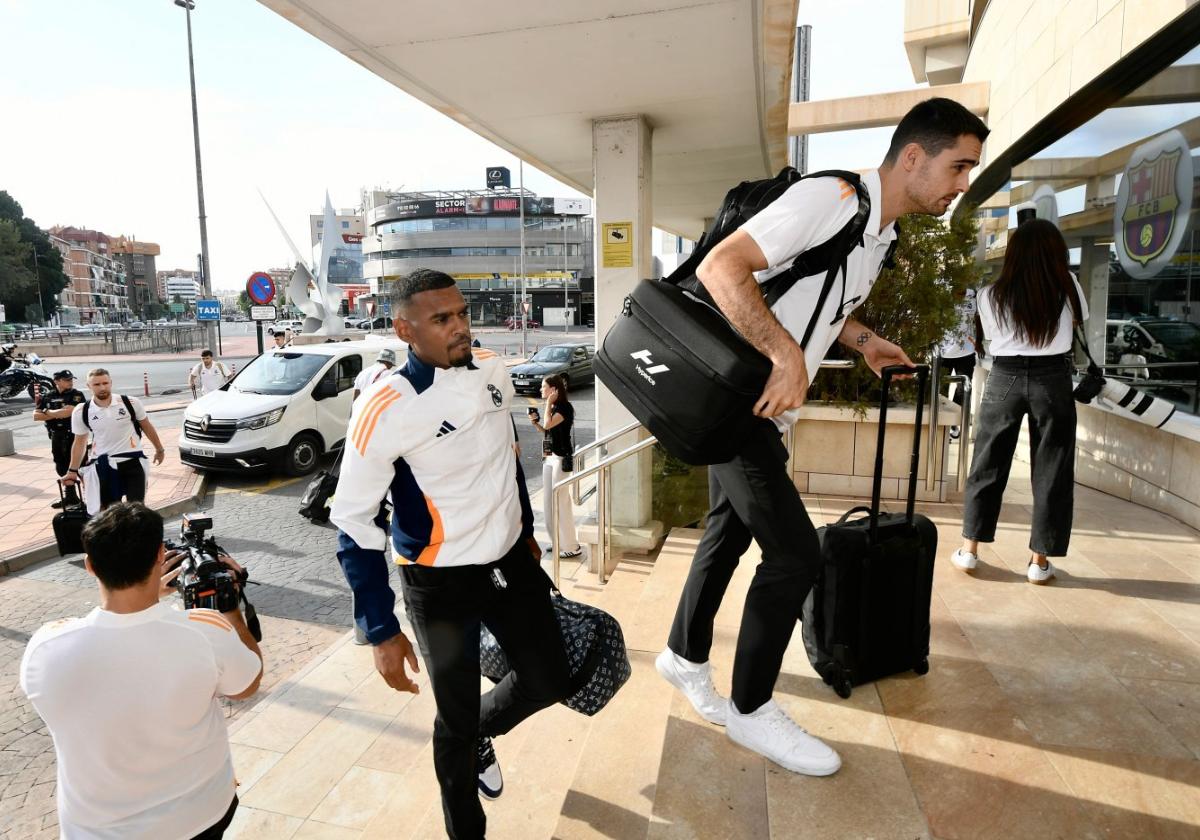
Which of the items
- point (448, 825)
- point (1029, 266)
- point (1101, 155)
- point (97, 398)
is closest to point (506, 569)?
point (448, 825)

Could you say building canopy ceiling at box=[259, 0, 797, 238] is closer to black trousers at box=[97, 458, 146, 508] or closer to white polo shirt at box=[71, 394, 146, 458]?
white polo shirt at box=[71, 394, 146, 458]

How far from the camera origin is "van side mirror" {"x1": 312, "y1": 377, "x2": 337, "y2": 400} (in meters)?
10.7

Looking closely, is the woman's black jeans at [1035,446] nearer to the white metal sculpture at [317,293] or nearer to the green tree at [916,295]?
the green tree at [916,295]

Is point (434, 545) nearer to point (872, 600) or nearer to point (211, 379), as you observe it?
point (872, 600)

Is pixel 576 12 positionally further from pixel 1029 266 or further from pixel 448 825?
pixel 448 825

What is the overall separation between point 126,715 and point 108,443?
18.6 feet

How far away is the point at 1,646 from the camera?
5051mm

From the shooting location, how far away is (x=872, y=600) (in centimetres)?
258

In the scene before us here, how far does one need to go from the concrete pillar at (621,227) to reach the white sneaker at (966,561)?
2.93 m

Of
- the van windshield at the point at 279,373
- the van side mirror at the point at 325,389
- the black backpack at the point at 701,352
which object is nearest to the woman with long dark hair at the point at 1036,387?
the black backpack at the point at 701,352

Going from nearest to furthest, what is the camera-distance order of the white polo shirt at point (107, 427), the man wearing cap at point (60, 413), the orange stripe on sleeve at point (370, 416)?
the orange stripe on sleeve at point (370, 416), the white polo shirt at point (107, 427), the man wearing cap at point (60, 413)

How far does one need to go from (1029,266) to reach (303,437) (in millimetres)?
9652

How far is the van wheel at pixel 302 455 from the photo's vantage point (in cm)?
1018

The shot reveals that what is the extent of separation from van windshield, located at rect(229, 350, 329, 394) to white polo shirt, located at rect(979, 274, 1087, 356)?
952 cm
